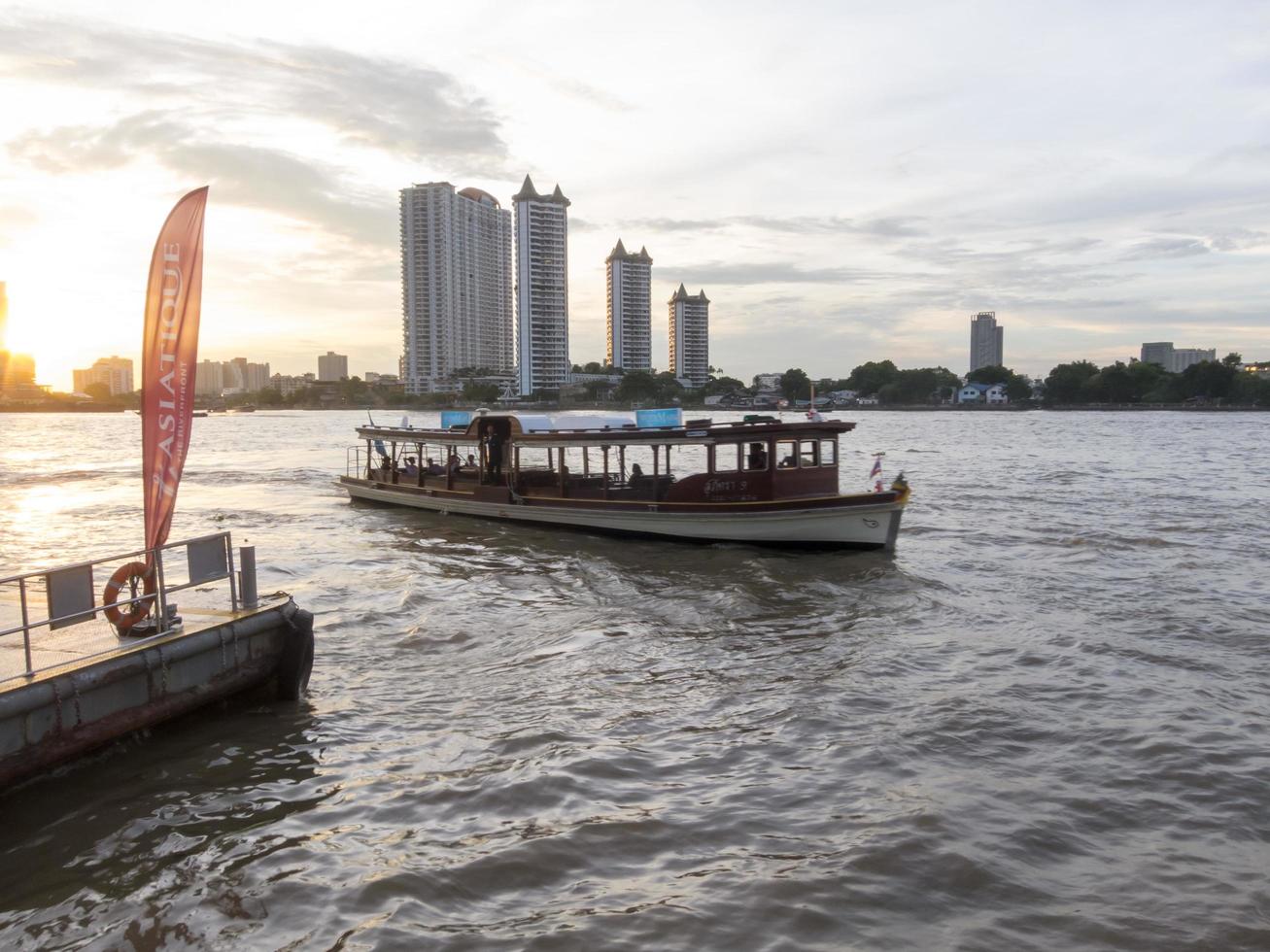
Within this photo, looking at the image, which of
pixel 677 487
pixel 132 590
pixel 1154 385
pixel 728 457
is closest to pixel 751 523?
pixel 677 487

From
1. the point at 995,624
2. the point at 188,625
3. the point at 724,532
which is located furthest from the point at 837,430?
the point at 188,625

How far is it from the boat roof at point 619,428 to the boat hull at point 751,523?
1843mm

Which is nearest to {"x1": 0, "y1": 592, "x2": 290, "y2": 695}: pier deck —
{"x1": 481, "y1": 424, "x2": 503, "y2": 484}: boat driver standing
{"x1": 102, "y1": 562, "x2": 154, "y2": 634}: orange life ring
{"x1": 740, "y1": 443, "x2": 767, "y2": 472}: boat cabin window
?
{"x1": 102, "y1": 562, "x2": 154, "y2": 634}: orange life ring

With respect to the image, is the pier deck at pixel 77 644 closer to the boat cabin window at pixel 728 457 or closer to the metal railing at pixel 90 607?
the metal railing at pixel 90 607

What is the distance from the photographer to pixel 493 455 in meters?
28.8

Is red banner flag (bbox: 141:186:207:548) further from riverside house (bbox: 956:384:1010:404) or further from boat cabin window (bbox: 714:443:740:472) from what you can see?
riverside house (bbox: 956:384:1010:404)

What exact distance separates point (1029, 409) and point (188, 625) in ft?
651

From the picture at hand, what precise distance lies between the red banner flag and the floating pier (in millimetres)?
851

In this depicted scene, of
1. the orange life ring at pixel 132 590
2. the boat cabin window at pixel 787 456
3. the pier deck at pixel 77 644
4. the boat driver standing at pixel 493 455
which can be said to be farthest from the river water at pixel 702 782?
the boat driver standing at pixel 493 455

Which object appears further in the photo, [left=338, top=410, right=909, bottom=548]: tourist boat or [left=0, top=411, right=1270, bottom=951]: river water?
[left=338, top=410, right=909, bottom=548]: tourist boat

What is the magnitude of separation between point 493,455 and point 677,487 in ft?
24.1

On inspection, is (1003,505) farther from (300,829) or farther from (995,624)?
(300,829)

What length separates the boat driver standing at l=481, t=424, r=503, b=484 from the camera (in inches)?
1113

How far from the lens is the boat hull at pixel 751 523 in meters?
21.9
